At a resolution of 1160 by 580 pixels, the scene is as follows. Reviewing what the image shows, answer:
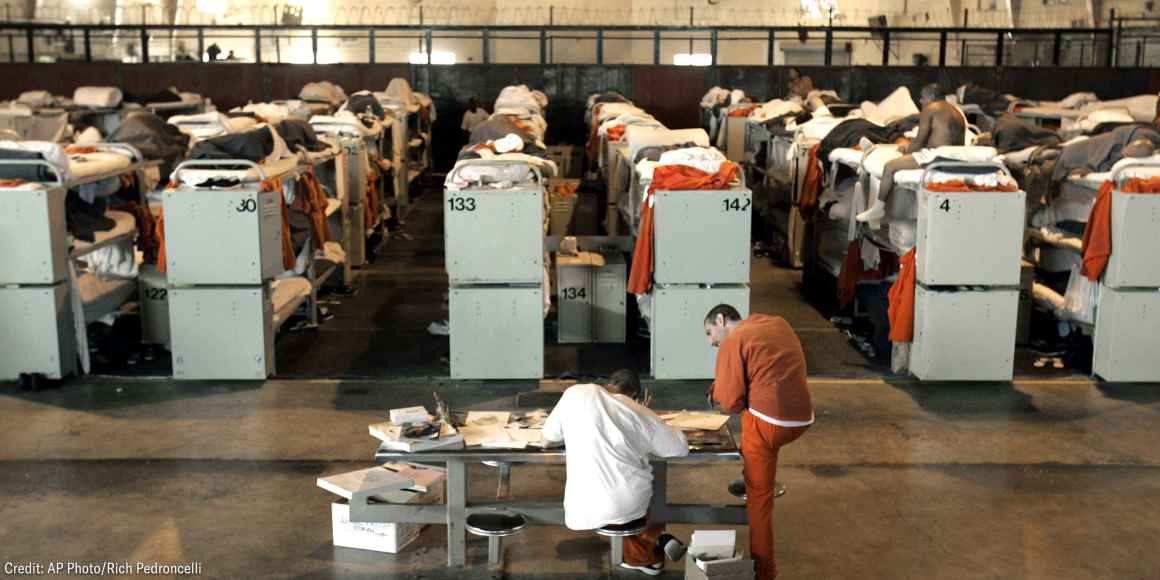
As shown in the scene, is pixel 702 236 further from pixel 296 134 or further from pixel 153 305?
pixel 153 305

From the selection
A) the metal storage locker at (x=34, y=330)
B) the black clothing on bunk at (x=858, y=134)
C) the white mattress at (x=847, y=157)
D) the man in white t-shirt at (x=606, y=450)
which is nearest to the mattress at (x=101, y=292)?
the metal storage locker at (x=34, y=330)

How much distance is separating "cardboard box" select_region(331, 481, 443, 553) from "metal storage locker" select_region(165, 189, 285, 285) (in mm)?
3766

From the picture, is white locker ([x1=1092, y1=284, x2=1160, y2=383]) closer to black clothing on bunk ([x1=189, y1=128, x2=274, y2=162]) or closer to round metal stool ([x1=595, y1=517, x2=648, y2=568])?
round metal stool ([x1=595, y1=517, x2=648, y2=568])

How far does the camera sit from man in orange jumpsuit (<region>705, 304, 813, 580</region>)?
6.78m

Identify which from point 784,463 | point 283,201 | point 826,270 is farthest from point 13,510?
point 826,270

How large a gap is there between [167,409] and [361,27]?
18.2 m

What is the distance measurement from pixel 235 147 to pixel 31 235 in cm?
200

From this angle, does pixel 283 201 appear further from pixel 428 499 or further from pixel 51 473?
pixel 428 499

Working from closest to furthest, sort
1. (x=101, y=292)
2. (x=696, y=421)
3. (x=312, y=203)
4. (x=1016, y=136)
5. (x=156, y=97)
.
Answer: (x=696, y=421), (x=101, y=292), (x=312, y=203), (x=1016, y=136), (x=156, y=97)

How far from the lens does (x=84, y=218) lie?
37.5ft

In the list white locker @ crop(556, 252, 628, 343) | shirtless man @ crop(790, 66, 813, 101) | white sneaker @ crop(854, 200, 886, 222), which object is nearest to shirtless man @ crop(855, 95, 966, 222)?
white sneaker @ crop(854, 200, 886, 222)

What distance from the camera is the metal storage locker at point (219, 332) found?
10.7 metres

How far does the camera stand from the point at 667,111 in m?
28.3

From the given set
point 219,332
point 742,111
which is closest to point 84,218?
point 219,332
